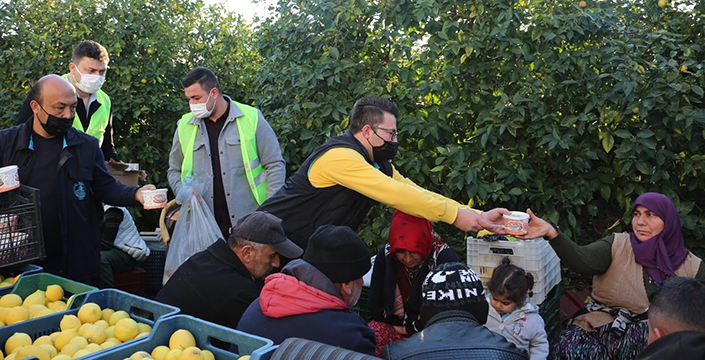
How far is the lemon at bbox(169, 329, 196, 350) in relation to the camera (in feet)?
7.47

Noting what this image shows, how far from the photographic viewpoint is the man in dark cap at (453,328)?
2152 mm

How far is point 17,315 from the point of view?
265 cm

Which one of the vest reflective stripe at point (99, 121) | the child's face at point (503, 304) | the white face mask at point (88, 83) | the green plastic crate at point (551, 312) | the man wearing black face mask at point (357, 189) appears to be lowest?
the green plastic crate at point (551, 312)

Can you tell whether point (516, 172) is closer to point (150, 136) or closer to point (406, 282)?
Result: point (406, 282)

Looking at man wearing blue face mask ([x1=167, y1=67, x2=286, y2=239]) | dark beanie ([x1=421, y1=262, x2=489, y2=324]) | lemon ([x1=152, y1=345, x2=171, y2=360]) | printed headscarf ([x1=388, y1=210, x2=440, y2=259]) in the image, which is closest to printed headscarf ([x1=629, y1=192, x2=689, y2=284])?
printed headscarf ([x1=388, y1=210, x2=440, y2=259])

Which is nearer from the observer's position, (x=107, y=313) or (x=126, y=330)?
(x=126, y=330)

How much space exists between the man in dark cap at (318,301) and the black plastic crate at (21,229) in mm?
1398

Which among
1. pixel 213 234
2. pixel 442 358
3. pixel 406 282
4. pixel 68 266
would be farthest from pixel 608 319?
pixel 68 266

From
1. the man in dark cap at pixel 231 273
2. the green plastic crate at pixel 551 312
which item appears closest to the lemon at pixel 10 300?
the man in dark cap at pixel 231 273

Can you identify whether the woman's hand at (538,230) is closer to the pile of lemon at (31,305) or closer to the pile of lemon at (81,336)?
the pile of lemon at (81,336)

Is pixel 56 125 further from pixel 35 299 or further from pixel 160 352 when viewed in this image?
pixel 160 352

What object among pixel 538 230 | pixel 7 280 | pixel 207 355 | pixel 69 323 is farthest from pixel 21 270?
pixel 538 230

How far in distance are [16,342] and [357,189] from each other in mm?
1779

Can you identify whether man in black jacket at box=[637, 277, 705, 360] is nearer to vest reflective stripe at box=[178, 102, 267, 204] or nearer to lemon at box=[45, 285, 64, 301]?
lemon at box=[45, 285, 64, 301]
